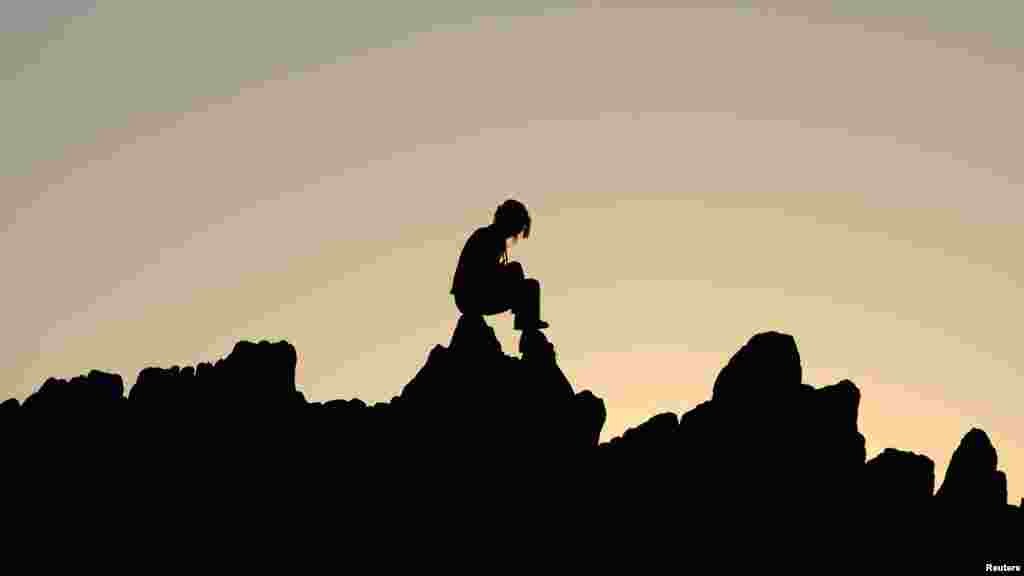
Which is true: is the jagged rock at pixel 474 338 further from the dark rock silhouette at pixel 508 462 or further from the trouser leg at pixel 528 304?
the trouser leg at pixel 528 304

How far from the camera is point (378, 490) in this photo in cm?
6225

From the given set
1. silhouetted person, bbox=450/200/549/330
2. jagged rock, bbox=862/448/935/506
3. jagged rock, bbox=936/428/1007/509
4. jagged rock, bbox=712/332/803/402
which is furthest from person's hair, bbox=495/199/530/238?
jagged rock, bbox=936/428/1007/509

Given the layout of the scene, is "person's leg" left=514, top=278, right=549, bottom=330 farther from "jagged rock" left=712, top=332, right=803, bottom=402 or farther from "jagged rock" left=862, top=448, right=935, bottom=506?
"jagged rock" left=862, top=448, right=935, bottom=506

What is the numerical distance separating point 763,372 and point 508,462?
9.58 metres

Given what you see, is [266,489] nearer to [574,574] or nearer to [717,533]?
[574,574]

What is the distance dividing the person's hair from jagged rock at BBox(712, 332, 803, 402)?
9883 mm

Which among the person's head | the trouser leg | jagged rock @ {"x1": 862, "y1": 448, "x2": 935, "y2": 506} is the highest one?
the person's head

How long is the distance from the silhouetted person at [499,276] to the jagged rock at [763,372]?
7.38 meters

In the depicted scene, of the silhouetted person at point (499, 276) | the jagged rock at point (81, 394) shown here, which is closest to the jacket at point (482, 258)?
the silhouetted person at point (499, 276)

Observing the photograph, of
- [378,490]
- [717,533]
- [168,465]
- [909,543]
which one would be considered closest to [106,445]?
[168,465]

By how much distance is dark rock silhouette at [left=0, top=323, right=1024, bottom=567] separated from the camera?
61.5m

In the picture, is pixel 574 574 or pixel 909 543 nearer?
pixel 574 574

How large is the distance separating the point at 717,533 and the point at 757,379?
5795 millimetres

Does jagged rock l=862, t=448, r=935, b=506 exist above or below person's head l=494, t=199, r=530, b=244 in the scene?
below
